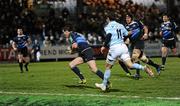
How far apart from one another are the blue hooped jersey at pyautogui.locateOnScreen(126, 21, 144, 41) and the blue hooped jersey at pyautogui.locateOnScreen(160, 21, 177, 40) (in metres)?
3.72

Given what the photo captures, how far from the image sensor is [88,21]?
141 feet

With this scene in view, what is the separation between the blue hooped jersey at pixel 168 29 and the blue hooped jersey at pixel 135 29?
372 cm

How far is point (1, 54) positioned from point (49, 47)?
3821 mm

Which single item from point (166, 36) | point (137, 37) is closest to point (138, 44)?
point (137, 37)

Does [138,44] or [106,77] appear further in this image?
[138,44]

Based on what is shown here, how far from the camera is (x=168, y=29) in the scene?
24.2 m

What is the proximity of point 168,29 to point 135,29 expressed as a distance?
4.28 metres

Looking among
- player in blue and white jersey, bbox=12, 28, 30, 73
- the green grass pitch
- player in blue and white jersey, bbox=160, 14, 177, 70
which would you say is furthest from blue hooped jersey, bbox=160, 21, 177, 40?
player in blue and white jersey, bbox=12, 28, 30, 73

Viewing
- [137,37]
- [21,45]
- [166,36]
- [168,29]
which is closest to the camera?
[137,37]

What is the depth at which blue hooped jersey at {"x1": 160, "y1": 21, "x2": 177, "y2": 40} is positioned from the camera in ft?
78.7

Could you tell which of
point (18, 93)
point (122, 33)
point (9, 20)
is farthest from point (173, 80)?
point (9, 20)

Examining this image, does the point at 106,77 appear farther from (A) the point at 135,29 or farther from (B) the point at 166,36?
(B) the point at 166,36

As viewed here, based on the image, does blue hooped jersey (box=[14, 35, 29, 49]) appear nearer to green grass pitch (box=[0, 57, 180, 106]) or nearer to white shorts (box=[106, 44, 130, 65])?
green grass pitch (box=[0, 57, 180, 106])

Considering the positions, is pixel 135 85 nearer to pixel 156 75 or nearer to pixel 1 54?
pixel 156 75
